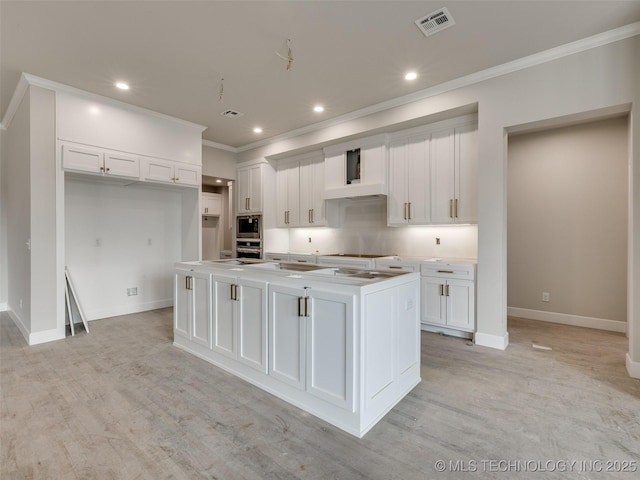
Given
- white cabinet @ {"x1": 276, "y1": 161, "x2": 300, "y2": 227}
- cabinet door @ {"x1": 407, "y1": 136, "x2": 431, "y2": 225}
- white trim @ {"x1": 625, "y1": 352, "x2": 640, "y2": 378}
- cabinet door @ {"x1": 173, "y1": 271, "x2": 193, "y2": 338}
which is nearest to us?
white trim @ {"x1": 625, "y1": 352, "x2": 640, "y2": 378}

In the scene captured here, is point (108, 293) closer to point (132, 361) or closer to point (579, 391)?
point (132, 361)

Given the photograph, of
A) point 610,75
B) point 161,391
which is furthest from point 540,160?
point 161,391

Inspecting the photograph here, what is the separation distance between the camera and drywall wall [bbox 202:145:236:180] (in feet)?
19.4

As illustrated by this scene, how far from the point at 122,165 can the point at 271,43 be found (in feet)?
8.77

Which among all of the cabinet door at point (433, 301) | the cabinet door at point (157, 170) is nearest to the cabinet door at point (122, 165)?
the cabinet door at point (157, 170)

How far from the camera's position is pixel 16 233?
4324 millimetres

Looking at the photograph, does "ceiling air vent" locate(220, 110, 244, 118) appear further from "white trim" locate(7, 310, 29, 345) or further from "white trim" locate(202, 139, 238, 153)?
"white trim" locate(7, 310, 29, 345)

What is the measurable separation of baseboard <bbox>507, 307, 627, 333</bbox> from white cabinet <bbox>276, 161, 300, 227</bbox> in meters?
3.84

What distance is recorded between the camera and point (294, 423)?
2.03 m

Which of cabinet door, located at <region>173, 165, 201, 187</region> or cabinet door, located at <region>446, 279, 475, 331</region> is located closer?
cabinet door, located at <region>446, 279, 475, 331</region>

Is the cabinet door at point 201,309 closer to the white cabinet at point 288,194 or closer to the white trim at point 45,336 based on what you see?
the white trim at point 45,336

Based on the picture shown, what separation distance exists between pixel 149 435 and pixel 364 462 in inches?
52.7

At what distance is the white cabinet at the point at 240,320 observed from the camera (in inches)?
97.0

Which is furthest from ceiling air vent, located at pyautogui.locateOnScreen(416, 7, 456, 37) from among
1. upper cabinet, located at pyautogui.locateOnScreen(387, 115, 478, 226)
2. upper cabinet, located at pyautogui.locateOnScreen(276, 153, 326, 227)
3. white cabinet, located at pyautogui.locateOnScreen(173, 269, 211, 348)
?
white cabinet, located at pyautogui.locateOnScreen(173, 269, 211, 348)
